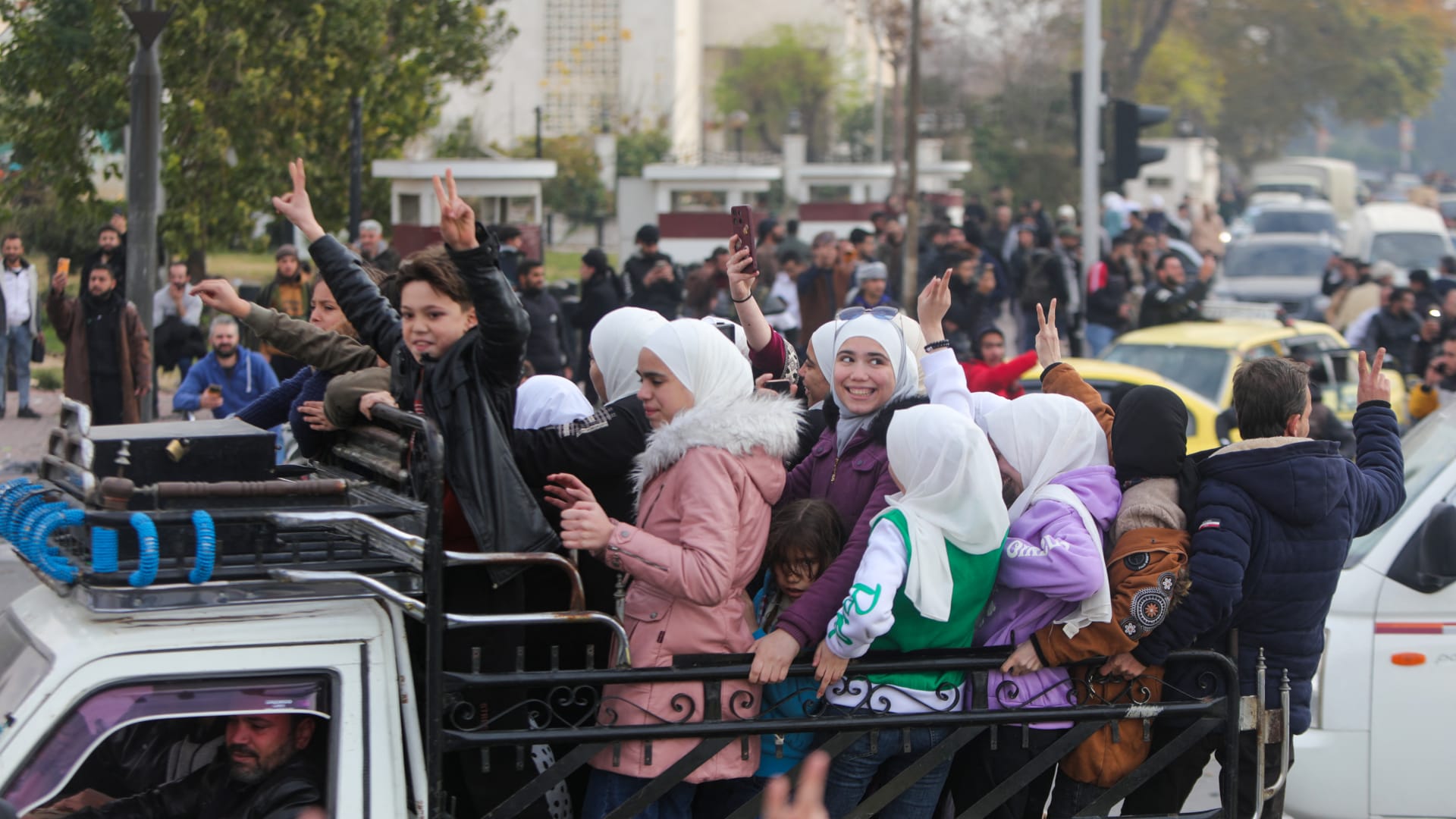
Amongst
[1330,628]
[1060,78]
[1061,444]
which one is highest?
[1060,78]

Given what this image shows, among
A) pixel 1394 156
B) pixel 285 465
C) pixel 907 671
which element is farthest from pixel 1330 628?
pixel 1394 156

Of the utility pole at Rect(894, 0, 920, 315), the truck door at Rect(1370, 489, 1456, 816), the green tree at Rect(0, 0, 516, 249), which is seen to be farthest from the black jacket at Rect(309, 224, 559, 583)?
the utility pole at Rect(894, 0, 920, 315)

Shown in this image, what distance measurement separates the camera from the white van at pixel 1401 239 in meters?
29.0

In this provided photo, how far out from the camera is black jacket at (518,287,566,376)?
12.7 meters

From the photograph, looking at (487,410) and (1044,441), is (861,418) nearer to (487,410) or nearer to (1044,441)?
(1044,441)

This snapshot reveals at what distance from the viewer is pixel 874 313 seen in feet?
14.3

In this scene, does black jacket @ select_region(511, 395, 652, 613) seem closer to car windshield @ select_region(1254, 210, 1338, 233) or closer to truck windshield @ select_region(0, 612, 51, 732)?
truck windshield @ select_region(0, 612, 51, 732)

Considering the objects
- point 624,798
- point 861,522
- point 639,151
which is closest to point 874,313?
point 861,522

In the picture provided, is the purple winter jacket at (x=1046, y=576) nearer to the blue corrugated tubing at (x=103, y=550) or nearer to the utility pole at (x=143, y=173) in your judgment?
the blue corrugated tubing at (x=103, y=550)

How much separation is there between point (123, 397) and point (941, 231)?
1014cm

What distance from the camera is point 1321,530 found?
3.87 m

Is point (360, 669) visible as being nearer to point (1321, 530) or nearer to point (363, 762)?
point (363, 762)

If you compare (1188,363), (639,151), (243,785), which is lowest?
(243,785)

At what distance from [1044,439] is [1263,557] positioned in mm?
592
